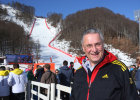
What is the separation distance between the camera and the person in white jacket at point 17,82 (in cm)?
520

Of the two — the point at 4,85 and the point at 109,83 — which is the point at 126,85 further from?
the point at 4,85

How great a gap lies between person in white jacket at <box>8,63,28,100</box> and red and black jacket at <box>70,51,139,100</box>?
3940 mm

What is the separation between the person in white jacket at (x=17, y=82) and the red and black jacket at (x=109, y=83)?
155 inches

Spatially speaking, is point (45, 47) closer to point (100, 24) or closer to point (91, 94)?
point (100, 24)

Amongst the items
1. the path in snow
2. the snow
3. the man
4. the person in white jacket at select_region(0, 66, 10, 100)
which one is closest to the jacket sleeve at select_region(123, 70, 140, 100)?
the man

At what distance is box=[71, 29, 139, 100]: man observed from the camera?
4.86ft

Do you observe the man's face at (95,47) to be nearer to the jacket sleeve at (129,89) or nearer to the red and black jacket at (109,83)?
the red and black jacket at (109,83)

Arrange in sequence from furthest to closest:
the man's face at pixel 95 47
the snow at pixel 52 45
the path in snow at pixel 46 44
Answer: the snow at pixel 52 45
the path in snow at pixel 46 44
the man's face at pixel 95 47

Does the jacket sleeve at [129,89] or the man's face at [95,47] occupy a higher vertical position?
the man's face at [95,47]

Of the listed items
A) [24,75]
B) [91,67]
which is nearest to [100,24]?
[24,75]

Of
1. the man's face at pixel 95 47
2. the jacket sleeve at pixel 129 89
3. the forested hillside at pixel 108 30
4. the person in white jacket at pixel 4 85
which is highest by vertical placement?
the forested hillside at pixel 108 30

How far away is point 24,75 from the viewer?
216 inches

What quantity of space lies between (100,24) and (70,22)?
32.6 feet

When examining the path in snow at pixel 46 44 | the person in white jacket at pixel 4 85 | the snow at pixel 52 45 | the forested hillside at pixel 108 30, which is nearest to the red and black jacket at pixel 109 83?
the person in white jacket at pixel 4 85
